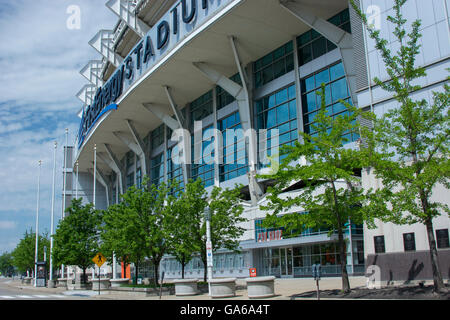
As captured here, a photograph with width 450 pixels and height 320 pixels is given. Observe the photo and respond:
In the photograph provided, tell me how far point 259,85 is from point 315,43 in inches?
302

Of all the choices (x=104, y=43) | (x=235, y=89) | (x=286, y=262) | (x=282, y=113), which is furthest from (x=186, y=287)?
(x=104, y=43)

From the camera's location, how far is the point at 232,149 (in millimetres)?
47281

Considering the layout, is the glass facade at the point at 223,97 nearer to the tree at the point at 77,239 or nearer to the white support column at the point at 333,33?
the white support column at the point at 333,33

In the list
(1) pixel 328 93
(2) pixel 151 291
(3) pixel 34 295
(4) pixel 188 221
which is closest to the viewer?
(2) pixel 151 291

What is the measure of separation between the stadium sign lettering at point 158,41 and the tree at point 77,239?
41.8ft

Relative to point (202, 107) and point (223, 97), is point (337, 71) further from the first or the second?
point (202, 107)

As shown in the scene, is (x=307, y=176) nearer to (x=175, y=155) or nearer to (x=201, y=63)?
(x=201, y=63)

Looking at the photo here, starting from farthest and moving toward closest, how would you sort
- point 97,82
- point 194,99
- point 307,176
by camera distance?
point 97,82 → point 194,99 → point 307,176

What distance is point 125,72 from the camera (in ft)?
166

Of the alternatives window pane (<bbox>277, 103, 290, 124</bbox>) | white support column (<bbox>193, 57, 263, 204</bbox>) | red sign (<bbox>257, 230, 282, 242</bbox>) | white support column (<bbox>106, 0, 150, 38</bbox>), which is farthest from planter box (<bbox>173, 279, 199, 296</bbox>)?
white support column (<bbox>106, 0, 150, 38</bbox>)

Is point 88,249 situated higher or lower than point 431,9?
lower

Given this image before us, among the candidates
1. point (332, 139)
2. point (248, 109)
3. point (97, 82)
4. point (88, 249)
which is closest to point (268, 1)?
point (248, 109)

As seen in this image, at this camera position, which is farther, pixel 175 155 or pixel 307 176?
pixel 175 155

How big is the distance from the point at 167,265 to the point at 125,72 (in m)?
24.4
